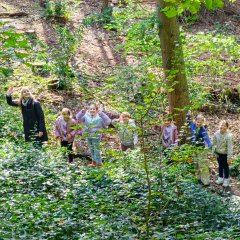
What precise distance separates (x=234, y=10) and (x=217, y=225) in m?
18.7

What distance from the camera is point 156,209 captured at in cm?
610

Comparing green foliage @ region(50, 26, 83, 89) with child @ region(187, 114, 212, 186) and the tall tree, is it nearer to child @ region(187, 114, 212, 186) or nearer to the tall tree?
the tall tree

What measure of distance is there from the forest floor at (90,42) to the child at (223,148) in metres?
2.14

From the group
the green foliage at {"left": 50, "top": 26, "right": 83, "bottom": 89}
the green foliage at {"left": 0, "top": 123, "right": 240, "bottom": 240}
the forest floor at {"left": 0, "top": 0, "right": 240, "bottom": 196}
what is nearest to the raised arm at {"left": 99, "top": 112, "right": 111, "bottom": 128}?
the green foliage at {"left": 0, "top": 123, "right": 240, "bottom": 240}

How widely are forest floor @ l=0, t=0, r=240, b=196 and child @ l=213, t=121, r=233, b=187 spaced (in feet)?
7.04

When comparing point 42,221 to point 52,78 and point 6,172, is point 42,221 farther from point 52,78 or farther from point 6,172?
point 52,78

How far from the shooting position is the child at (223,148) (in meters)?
Answer: 9.11

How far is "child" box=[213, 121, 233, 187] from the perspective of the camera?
9109mm

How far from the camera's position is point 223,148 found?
9.23m

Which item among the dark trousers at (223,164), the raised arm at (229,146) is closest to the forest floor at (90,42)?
the dark trousers at (223,164)

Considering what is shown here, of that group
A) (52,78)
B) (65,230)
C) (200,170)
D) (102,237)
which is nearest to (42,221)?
(65,230)

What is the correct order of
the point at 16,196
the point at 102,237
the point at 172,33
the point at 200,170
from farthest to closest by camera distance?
the point at 172,33 → the point at 200,170 → the point at 16,196 → the point at 102,237

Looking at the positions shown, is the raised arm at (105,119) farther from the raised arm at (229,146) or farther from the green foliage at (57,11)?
the green foliage at (57,11)

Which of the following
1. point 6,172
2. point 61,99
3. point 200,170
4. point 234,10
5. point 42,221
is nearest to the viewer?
point 42,221
